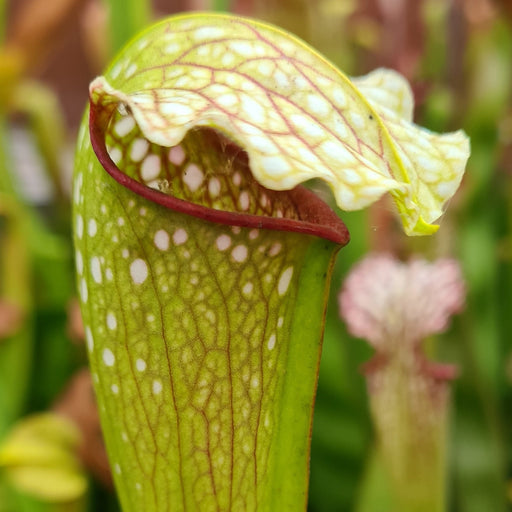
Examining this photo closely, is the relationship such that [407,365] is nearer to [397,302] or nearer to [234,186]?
[397,302]

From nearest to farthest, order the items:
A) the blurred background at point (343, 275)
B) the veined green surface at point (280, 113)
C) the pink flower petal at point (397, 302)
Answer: the veined green surface at point (280, 113) → the pink flower petal at point (397, 302) → the blurred background at point (343, 275)

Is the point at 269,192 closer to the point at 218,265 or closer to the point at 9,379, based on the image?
the point at 218,265

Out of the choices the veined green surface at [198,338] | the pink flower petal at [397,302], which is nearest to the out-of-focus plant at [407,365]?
the pink flower petal at [397,302]

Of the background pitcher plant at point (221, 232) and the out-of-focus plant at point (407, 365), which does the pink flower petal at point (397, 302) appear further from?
the background pitcher plant at point (221, 232)

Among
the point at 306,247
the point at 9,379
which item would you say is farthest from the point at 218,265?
the point at 9,379

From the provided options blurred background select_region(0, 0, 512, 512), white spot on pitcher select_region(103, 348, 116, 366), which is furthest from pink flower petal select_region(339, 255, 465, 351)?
white spot on pitcher select_region(103, 348, 116, 366)

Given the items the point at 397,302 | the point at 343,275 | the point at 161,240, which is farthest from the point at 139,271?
the point at 343,275
